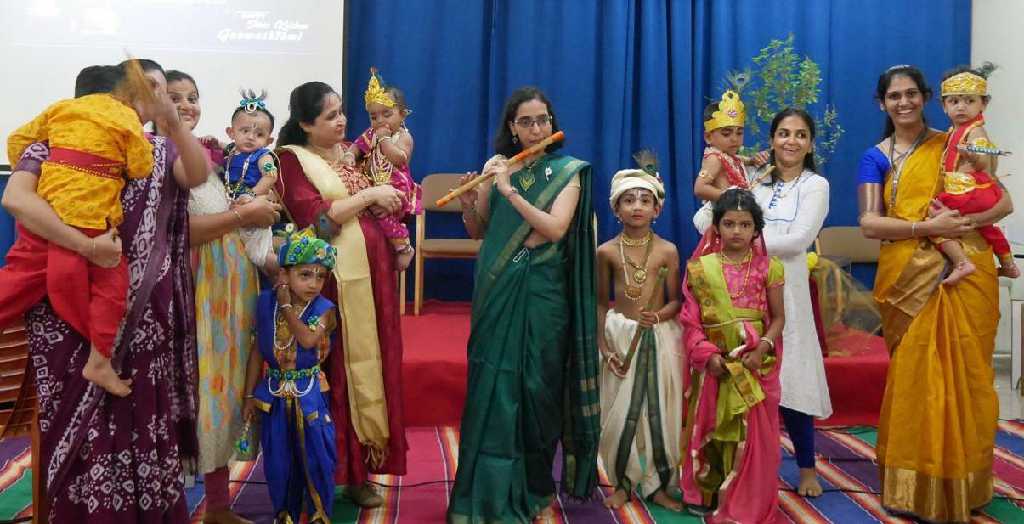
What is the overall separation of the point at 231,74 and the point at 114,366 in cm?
407

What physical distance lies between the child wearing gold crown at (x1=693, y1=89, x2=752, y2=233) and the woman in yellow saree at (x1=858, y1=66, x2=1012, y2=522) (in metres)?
0.69

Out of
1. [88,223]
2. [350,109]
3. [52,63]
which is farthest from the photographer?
[350,109]

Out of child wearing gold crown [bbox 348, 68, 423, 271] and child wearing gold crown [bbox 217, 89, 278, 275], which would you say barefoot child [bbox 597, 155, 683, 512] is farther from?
child wearing gold crown [bbox 217, 89, 278, 275]

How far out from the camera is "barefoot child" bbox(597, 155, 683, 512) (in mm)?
3211

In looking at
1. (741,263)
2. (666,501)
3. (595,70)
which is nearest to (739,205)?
(741,263)

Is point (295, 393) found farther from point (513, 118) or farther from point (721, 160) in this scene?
point (721, 160)

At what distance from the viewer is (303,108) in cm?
292

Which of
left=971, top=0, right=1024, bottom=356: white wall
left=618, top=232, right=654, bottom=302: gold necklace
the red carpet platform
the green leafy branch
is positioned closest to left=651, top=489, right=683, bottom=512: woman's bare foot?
left=618, top=232, right=654, bottom=302: gold necklace

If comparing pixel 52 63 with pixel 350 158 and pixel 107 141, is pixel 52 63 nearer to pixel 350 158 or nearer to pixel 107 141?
pixel 350 158

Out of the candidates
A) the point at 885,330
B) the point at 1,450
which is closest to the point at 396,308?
the point at 885,330

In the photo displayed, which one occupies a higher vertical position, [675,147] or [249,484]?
[675,147]

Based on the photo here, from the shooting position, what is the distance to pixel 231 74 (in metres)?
5.86

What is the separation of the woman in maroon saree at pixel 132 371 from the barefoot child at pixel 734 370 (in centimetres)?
168

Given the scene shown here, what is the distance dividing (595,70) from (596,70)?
1 centimetres
